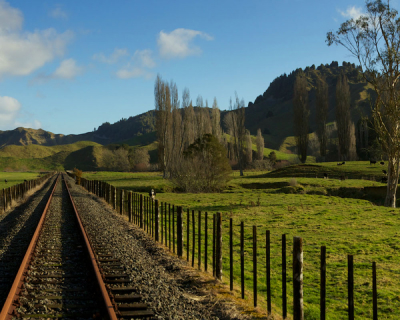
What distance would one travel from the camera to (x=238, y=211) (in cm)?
1723

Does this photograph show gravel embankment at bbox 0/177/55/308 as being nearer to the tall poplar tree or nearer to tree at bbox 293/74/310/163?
tree at bbox 293/74/310/163

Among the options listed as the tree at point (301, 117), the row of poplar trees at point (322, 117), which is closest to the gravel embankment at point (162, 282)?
the tree at point (301, 117)

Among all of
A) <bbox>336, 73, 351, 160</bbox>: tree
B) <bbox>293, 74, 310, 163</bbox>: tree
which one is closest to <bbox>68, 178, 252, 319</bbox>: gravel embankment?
<bbox>293, 74, 310, 163</bbox>: tree

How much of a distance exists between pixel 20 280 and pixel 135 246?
3624 millimetres

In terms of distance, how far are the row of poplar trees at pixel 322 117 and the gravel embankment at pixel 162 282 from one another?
57717mm

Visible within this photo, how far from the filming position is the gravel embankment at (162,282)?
194 inches

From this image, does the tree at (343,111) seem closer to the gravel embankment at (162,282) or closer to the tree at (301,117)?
the tree at (301,117)

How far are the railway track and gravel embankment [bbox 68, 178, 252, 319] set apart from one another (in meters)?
0.21

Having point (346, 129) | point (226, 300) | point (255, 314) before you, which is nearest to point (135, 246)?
point (226, 300)

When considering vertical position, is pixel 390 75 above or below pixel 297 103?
below

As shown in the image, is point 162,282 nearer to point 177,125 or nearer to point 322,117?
point 177,125

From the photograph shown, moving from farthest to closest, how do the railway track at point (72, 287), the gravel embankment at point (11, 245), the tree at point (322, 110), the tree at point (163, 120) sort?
the tree at point (322, 110) → the tree at point (163, 120) → the gravel embankment at point (11, 245) → the railway track at point (72, 287)

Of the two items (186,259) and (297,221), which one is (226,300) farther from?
(297,221)

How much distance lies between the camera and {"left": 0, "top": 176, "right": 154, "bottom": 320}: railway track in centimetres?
468
